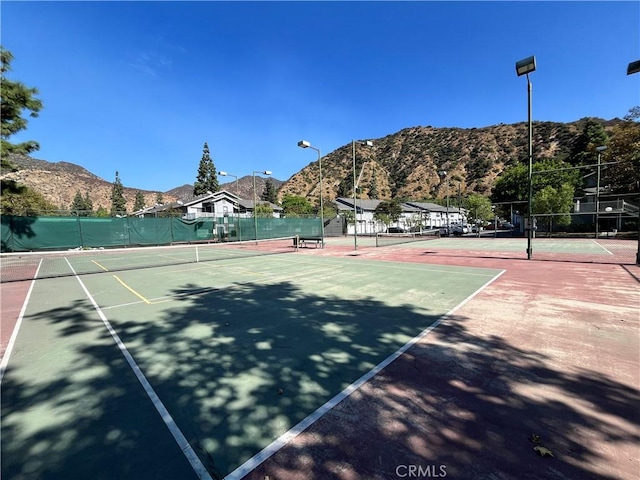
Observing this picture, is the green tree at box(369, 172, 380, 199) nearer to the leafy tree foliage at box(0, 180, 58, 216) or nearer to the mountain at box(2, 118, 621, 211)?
the mountain at box(2, 118, 621, 211)

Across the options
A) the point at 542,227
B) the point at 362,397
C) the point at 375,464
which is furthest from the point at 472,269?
the point at 542,227

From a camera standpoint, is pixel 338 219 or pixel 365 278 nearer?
pixel 365 278

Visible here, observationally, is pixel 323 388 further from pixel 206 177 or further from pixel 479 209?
pixel 206 177

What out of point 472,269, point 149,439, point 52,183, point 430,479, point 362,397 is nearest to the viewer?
point 430,479

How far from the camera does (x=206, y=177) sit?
7581 cm

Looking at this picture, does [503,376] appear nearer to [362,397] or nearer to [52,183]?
[362,397]

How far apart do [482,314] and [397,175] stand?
11255cm

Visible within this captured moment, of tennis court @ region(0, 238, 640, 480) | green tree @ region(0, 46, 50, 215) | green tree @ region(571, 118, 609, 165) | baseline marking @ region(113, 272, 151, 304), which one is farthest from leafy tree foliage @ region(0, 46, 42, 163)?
green tree @ region(571, 118, 609, 165)

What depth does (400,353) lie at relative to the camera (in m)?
4.43

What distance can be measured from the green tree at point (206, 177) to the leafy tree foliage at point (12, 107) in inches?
2182

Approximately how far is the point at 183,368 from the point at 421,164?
115156 millimetres

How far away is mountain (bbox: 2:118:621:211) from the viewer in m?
88.2

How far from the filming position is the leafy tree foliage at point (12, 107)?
63.0 ft

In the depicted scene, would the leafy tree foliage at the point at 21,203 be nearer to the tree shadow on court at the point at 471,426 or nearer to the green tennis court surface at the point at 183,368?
the green tennis court surface at the point at 183,368
